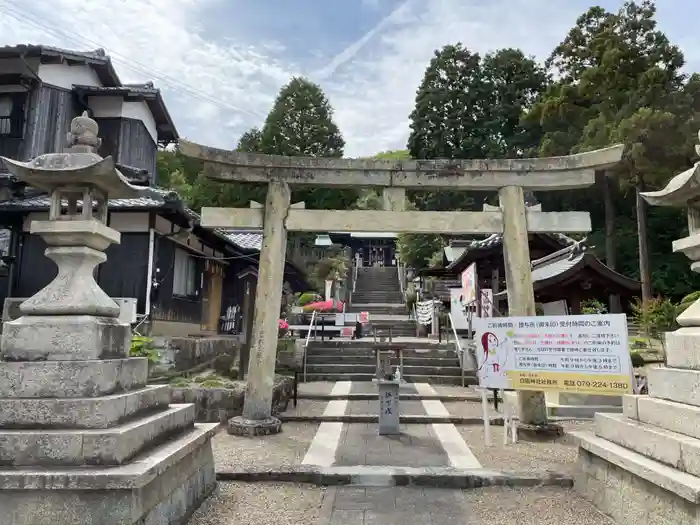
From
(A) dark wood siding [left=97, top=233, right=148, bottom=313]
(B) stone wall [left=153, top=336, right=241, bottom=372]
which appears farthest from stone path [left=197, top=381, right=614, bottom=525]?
(A) dark wood siding [left=97, top=233, right=148, bottom=313]

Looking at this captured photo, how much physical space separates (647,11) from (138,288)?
2953cm

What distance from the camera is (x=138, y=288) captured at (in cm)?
1178

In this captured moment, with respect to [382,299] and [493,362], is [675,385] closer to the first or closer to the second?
[493,362]

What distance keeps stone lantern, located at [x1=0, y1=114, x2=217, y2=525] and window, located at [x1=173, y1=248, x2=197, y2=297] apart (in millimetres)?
9360

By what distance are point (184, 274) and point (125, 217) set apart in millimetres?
3048

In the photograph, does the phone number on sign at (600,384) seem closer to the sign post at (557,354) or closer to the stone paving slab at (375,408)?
the sign post at (557,354)

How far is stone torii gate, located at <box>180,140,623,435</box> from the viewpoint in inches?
310

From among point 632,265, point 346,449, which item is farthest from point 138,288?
point 632,265

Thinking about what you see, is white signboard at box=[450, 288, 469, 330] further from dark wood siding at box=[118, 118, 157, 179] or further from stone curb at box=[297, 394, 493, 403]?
dark wood siding at box=[118, 118, 157, 179]

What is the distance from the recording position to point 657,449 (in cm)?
388

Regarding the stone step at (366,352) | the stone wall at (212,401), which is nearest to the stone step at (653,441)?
the stone wall at (212,401)

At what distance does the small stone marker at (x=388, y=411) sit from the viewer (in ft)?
26.2

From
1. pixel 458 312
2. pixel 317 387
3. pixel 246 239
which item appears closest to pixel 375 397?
pixel 317 387

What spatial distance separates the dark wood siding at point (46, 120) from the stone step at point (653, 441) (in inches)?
593
